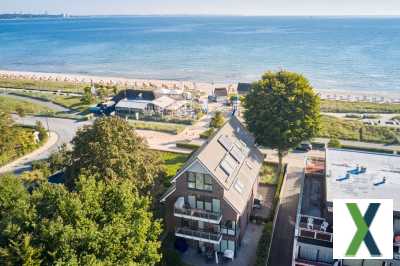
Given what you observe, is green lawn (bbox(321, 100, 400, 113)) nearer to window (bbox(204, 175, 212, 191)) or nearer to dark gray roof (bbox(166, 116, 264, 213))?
dark gray roof (bbox(166, 116, 264, 213))

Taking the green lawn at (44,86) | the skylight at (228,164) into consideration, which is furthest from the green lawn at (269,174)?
the green lawn at (44,86)

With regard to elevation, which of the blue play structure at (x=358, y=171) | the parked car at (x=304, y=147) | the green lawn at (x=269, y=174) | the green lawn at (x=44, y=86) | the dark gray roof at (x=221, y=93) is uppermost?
the green lawn at (x=44, y=86)

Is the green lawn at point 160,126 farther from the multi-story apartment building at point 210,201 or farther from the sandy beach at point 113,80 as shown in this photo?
the sandy beach at point 113,80

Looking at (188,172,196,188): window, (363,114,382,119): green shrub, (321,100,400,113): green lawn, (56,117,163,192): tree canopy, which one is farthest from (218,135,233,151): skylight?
(321,100,400,113): green lawn

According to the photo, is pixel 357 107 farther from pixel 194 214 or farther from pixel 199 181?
pixel 194 214

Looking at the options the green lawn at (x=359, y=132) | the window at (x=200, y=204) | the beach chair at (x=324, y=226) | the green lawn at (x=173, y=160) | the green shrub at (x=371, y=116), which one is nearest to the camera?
the beach chair at (x=324, y=226)
